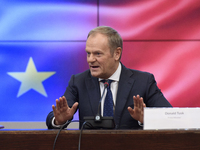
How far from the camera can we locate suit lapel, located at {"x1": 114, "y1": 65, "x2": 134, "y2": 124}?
1824 millimetres

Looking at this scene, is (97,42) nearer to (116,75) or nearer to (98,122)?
(116,75)

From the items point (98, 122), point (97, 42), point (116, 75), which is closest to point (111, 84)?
point (116, 75)

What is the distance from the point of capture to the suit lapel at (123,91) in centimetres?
182

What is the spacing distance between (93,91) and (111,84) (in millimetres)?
148

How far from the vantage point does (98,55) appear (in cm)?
185

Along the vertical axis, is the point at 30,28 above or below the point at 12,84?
above

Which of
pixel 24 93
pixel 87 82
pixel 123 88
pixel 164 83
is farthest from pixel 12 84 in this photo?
pixel 164 83

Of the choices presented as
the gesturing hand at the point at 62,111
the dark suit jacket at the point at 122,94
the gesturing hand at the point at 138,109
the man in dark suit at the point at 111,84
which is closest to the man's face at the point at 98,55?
the man in dark suit at the point at 111,84

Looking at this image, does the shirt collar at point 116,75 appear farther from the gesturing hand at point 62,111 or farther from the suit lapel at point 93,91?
the gesturing hand at point 62,111

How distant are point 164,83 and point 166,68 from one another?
0.15 metres

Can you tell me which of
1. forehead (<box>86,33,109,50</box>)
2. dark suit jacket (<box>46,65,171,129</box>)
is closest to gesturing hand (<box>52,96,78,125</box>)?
dark suit jacket (<box>46,65,171,129</box>)

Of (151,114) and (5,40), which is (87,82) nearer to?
(151,114)

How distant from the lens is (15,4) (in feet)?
8.98

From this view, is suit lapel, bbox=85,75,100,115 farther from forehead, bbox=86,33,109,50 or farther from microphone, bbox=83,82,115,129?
microphone, bbox=83,82,115,129
